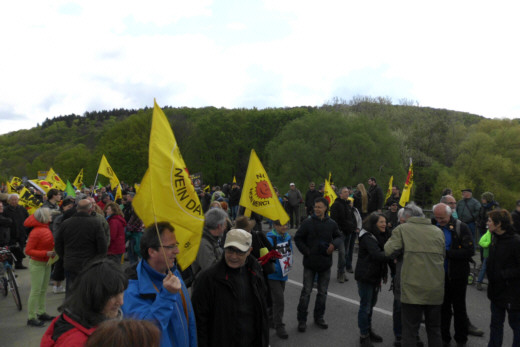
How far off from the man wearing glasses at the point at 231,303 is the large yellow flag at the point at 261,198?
259 cm

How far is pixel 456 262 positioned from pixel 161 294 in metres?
4.16

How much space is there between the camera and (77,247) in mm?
5953

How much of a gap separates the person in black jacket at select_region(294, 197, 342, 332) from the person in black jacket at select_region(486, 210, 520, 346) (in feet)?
6.86

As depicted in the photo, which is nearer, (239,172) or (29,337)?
(29,337)

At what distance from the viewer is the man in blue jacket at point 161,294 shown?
2564 millimetres

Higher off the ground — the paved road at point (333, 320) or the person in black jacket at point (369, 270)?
the person in black jacket at point (369, 270)

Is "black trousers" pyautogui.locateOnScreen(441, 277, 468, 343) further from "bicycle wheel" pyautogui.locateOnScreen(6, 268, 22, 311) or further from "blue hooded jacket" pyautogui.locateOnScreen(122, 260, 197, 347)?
"bicycle wheel" pyautogui.locateOnScreen(6, 268, 22, 311)

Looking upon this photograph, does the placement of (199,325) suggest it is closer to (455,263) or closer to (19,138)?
(455,263)

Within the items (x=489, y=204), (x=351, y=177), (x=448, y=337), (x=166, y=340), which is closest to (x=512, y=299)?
(x=448, y=337)

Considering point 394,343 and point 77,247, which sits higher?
point 77,247

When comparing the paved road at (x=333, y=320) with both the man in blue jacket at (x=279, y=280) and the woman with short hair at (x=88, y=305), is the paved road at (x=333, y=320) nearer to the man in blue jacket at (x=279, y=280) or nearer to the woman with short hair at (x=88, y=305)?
the man in blue jacket at (x=279, y=280)

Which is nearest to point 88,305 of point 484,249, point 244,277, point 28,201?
point 244,277

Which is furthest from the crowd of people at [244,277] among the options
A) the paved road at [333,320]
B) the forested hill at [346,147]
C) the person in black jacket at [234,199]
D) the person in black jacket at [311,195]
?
the forested hill at [346,147]

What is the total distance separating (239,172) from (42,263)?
46435 mm
